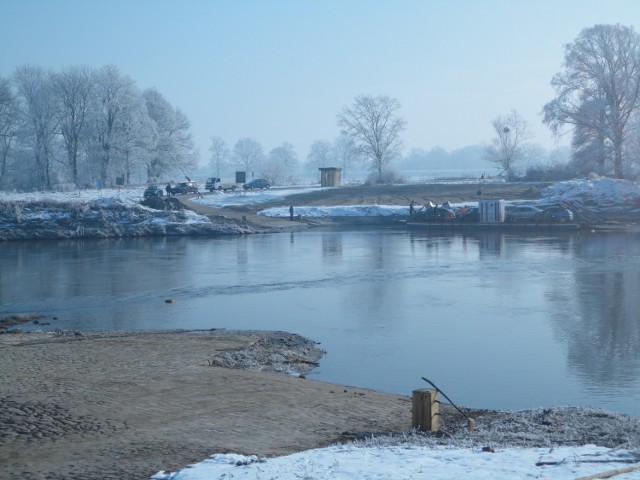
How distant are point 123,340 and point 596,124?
56.8m

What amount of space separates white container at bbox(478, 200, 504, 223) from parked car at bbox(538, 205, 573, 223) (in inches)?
103

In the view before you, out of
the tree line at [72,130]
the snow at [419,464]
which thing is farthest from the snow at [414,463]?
the tree line at [72,130]

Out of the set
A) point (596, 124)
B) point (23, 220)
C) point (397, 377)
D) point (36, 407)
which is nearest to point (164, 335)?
point (397, 377)

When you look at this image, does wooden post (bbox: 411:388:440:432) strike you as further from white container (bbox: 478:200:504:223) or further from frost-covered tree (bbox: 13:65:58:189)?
frost-covered tree (bbox: 13:65:58:189)

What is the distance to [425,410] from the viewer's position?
1108cm

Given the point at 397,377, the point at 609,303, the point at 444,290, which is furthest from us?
the point at 444,290

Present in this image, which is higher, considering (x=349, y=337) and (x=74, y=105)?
(x=74, y=105)

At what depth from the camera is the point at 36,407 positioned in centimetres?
1212

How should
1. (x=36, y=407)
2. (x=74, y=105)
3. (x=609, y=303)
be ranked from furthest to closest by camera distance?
(x=74, y=105) → (x=609, y=303) → (x=36, y=407)

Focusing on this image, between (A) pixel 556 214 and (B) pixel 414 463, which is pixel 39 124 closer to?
(A) pixel 556 214

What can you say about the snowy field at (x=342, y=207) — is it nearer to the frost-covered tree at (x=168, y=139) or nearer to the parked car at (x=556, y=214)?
the parked car at (x=556, y=214)

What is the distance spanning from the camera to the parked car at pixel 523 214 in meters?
56.3

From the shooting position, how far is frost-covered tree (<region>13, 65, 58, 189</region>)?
260 feet

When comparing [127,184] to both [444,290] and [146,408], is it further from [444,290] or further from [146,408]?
[146,408]
